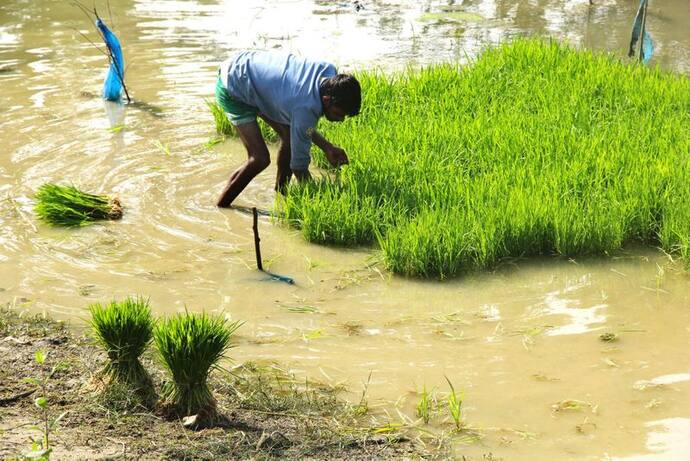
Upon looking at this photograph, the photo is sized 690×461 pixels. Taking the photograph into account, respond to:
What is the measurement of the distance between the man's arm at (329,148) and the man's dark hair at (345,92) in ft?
0.82

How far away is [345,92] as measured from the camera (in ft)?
16.7

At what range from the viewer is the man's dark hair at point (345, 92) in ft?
16.7

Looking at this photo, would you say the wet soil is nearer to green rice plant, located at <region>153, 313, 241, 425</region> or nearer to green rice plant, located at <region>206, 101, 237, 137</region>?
green rice plant, located at <region>153, 313, 241, 425</region>

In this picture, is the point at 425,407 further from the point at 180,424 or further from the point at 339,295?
the point at 339,295

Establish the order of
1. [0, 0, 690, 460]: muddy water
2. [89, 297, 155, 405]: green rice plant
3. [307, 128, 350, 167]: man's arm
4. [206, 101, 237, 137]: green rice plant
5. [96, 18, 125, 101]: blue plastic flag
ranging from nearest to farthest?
[89, 297, 155, 405]: green rice plant, [0, 0, 690, 460]: muddy water, [307, 128, 350, 167]: man's arm, [206, 101, 237, 137]: green rice plant, [96, 18, 125, 101]: blue plastic flag

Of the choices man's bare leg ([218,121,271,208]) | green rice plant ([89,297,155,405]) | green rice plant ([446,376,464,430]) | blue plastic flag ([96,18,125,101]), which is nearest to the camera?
green rice plant ([89,297,155,405])

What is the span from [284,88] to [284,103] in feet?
0.28

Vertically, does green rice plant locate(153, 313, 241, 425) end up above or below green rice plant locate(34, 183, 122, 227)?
above

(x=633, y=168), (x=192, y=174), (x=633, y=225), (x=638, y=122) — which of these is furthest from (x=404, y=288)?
(x=638, y=122)

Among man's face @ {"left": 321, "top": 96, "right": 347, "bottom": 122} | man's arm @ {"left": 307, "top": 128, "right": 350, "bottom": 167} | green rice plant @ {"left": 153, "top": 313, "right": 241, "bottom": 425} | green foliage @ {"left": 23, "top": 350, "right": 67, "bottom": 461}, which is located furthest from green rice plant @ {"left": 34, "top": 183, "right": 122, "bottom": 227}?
green rice plant @ {"left": 153, "top": 313, "right": 241, "bottom": 425}

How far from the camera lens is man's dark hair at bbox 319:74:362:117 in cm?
508

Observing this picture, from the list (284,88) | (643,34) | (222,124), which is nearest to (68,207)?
(284,88)

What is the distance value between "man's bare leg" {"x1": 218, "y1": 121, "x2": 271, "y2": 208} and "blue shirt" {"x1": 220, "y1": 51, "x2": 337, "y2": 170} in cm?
14

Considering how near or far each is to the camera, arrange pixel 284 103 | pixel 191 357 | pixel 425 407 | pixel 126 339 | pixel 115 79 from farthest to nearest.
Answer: pixel 115 79
pixel 284 103
pixel 425 407
pixel 126 339
pixel 191 357
